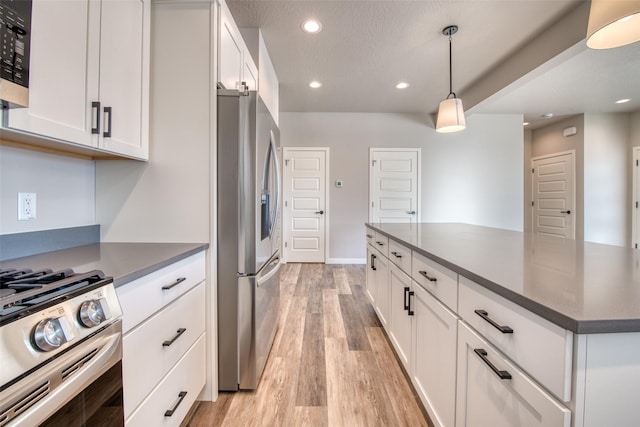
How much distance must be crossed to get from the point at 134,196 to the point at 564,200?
6.93m

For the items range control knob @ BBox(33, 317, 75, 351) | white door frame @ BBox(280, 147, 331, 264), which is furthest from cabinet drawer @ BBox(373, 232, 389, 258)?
white door frame @ BBox(280, 147, 331, 264)

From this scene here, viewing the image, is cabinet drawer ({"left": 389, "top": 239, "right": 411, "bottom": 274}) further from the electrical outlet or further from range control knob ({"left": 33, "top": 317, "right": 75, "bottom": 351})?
the electrical outlet

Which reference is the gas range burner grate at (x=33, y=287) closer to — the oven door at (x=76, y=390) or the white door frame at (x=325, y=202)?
the oven door at (x=76, y=390)

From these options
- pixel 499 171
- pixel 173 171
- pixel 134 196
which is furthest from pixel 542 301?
pixel 499 171

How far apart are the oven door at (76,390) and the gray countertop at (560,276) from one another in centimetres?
106

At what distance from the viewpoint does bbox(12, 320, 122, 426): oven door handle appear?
1.77 ft

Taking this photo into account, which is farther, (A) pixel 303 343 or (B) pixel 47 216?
(A) pixel 303 343

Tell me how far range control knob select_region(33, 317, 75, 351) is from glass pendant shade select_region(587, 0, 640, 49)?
2.06 meters

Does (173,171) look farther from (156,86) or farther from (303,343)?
(303,343)

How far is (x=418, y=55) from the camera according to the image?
9.96 ft

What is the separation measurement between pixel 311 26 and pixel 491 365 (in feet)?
9.21

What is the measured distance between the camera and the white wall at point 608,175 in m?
4.94

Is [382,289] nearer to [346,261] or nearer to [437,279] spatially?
[437,279]

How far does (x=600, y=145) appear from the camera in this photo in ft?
16.2
